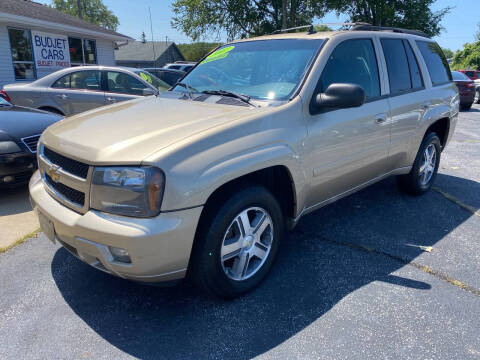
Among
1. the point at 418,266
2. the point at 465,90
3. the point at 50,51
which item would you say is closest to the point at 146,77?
the point at 418,266

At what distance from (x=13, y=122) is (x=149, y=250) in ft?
11.7

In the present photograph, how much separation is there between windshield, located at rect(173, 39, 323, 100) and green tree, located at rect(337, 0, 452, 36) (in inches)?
1080

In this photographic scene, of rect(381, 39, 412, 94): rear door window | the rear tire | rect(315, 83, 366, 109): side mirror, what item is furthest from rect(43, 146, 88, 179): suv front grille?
the rear tire

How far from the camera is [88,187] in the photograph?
2.25m

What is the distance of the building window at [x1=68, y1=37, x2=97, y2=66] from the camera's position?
16.1 metres

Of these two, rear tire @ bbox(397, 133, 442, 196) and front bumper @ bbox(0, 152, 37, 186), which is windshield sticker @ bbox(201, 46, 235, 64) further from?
rear tire @ bbox(397, 133, 442, 196)

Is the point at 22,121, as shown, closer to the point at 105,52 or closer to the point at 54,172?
the point at 54,172

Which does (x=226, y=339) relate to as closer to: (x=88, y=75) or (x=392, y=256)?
(x=392, y=256)

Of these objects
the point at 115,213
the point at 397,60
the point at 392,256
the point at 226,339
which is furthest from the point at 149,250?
the point at 397,60

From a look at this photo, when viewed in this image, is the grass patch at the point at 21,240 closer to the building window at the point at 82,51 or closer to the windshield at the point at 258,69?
the windshield at the point at 258,69

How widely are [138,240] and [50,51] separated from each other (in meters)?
15.0

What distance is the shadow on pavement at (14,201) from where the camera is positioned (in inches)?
166

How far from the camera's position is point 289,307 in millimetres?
2639

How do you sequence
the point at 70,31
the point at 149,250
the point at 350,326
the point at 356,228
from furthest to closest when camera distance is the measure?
the point at 70,31 → the point at 356,228 → the point at 350,326 → the point at 149,250
